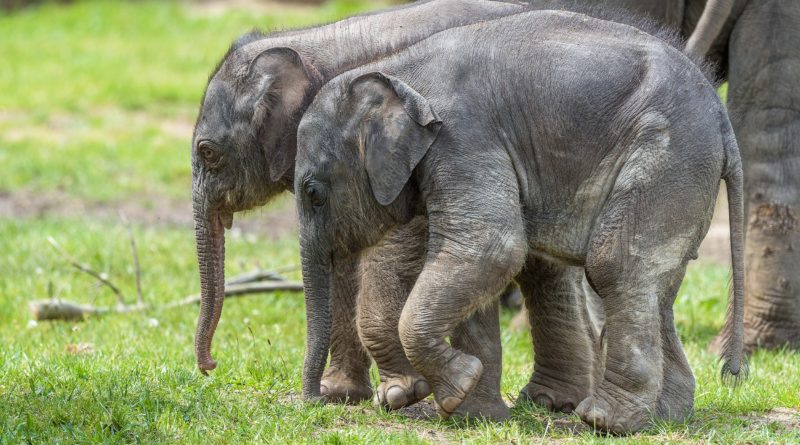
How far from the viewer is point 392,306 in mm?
5863

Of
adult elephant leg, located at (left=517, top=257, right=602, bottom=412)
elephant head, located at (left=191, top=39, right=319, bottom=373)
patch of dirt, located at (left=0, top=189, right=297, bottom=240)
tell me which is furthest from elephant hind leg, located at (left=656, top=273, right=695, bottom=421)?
patch of dirt, located at (left=0, top=189, right=297, bottom=240)

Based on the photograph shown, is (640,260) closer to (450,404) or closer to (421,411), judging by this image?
(450,404)

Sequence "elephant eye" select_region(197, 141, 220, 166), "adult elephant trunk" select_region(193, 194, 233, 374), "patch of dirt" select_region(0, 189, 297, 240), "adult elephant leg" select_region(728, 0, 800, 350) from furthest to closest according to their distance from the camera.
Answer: "patch of dirt" select_region(0, 189, 297, 240) < "adult elephant leg" select_region(728, 0, 800, 350) < "adult elephant trunk" select_region(193, 194, 233, 374) < "elephant eye" select_region(197, 141, 220, 166)

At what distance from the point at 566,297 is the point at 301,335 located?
2347mm

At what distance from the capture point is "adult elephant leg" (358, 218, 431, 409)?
584 cm

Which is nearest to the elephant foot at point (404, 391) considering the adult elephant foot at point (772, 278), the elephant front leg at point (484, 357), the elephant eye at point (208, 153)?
the elephant front leg at point (484, 357)

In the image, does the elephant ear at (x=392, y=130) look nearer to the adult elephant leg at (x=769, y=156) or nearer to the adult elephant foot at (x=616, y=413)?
the adult elephant foot at (x=616, y=413)

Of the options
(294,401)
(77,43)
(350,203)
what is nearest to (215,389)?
(294,401)

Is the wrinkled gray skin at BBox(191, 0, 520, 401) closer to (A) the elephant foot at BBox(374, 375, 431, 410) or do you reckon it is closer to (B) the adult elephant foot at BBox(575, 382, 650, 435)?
(A) the elephant foot at BBox(374, 375, 431, 410)

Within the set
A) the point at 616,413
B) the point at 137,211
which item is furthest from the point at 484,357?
the point at 137,211

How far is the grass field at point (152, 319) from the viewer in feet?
17.5

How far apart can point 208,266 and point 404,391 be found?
1.11 meters

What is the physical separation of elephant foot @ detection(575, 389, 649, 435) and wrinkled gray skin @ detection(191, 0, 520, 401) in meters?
0.96

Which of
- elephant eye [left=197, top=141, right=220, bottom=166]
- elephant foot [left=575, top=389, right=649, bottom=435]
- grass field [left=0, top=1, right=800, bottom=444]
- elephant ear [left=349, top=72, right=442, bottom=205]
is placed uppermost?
elephant ear [left=349, top=72, right=442, bottom=205]
